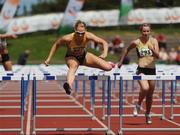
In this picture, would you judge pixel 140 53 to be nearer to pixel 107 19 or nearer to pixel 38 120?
pixel 38 120

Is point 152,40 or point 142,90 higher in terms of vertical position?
point 152,40

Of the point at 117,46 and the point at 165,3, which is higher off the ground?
the point at 165,3

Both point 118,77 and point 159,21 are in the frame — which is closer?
point 118,77

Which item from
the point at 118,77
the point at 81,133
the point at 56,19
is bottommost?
the point at 81,133

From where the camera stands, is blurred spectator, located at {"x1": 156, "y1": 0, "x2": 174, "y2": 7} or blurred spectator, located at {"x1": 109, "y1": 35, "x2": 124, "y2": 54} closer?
blurred spectator, located at {"x1": 109, "y1": 35, "x2": 124, "y2": 54}

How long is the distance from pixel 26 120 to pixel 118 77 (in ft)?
11.1

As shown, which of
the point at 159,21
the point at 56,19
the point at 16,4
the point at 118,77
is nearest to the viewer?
the point at 118,77

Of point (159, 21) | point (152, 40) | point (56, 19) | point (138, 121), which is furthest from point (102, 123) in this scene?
point (159, 21)

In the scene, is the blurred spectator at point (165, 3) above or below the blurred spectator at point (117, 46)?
above

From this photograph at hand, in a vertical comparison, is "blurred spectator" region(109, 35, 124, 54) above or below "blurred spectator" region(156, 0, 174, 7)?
below

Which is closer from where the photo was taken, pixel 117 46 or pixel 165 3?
pixel 117 46

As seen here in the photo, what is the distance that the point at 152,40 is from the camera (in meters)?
12.7

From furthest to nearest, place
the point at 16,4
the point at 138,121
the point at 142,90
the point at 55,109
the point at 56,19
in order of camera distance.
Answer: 1. the point at 56,19
2. the point at 16,4
3. the point at 55,109
4. the point at 138,121
5. the point at 142,90

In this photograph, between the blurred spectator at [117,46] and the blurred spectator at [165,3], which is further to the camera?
the blurred spectator at [165,3]
